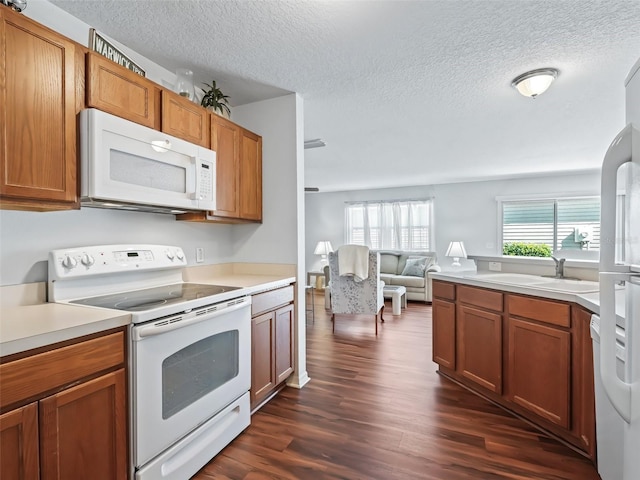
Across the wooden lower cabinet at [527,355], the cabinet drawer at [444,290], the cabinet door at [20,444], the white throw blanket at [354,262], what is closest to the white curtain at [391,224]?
the white throw blanket at [354,262]

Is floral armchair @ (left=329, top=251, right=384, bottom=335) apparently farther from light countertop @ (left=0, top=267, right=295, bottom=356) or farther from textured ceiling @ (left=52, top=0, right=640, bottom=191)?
light countertop @ (left=0, top=267, right=295, bottom=356)

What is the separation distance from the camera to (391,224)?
275 inches

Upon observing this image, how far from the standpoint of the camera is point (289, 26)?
5.72 feet

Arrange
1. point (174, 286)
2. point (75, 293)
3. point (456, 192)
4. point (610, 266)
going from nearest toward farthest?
point (610, 266)
point (75, 293)
point (174, 286)
point (456, 192)

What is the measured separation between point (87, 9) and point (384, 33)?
156cm

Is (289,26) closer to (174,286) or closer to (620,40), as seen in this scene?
(174,286)

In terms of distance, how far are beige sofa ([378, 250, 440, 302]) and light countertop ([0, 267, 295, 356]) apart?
519cm

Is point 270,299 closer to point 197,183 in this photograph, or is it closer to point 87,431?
point 197,183

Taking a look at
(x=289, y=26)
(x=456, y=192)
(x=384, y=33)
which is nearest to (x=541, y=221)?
(x=456, y=192)

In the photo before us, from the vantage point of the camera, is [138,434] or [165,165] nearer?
[138,434]

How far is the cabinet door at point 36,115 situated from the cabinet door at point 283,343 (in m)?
1.47

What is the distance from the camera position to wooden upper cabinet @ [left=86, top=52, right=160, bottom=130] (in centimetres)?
151

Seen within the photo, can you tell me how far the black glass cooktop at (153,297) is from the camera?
1.48 m

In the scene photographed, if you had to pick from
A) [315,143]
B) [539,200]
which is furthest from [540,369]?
[539,200]
